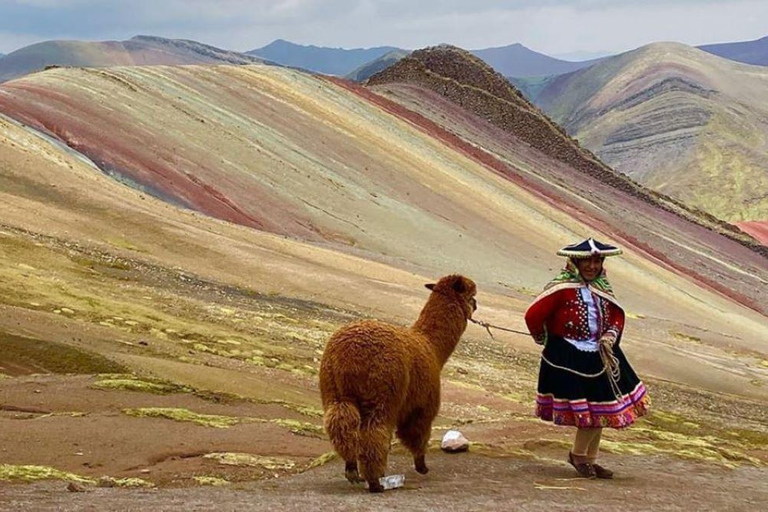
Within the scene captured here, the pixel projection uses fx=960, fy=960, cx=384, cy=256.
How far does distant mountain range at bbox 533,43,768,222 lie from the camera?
394 feet

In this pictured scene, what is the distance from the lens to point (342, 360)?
8.06 m

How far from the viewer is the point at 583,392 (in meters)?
9.20

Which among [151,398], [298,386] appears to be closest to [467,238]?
[298,386]

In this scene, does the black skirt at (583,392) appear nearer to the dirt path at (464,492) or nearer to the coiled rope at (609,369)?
the coiled rope at (609,369)

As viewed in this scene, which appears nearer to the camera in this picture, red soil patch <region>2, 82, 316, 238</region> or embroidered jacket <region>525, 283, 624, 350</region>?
embroidered jacket <region>525, 283, 624, 350</region>

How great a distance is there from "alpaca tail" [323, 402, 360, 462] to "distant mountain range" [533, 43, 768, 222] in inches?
4312

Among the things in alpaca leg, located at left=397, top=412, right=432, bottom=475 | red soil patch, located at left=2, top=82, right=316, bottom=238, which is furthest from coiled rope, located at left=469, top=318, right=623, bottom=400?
red soil patch, located at left=2, top=82, right=316, bottom=238

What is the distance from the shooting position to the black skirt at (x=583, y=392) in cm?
916

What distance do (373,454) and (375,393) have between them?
511 mm

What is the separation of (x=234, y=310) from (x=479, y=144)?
4485cm

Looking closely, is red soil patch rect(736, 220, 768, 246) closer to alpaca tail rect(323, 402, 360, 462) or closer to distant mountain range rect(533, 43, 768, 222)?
distant mountain range rect(533, 43, 768, 222)

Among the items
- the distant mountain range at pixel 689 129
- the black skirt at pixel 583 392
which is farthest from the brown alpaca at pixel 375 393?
the distant mountain range at pixel 689 129

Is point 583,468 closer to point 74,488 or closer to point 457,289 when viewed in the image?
point 457,289

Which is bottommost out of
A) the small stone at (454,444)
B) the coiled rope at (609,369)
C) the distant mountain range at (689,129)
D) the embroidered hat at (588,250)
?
the small stone at (454,444)
